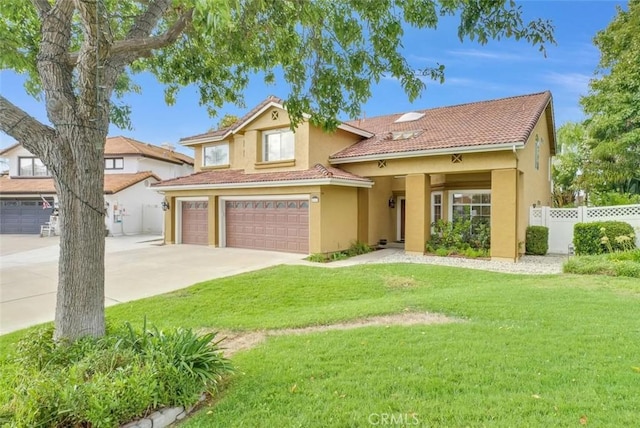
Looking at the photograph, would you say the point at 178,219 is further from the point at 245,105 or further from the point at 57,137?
the point at 57,137

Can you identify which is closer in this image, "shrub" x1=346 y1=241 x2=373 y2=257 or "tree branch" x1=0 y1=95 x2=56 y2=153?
"tree branch" x1=0 y1=95 x2=56 y2=153

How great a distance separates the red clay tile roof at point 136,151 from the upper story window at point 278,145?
1574cm

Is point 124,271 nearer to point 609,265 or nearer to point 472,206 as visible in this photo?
point 472,206

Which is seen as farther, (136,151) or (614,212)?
(136,151)

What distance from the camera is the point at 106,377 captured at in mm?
3654

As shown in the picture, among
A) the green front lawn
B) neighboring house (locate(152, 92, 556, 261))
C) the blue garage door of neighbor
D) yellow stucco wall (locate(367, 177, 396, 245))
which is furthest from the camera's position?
the blue garage door of neighbor

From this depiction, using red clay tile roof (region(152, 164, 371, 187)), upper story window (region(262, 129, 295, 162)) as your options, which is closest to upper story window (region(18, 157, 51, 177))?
red clay tile roof (region(152, 164, 371, 187))

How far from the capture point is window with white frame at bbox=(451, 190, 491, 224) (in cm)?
1658

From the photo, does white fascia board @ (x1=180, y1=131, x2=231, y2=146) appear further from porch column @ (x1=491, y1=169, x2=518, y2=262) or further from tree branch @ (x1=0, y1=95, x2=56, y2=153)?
tree branch @ (x1=0, y1=95, x2=56, y2=153)

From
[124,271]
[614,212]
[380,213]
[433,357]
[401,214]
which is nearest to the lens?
[433,357]

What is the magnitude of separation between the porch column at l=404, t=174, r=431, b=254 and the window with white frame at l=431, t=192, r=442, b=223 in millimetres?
2682

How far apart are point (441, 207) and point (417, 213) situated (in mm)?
3086

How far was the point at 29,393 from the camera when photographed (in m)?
3.30

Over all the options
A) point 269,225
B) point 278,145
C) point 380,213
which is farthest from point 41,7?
point 380,213
